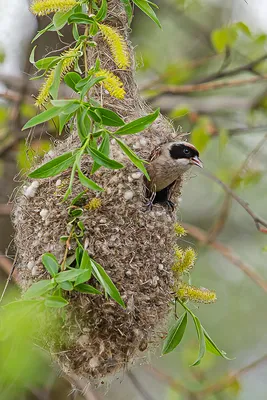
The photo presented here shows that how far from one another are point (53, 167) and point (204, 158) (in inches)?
216

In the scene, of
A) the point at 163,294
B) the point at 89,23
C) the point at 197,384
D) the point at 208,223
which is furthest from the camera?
the point at 208,223

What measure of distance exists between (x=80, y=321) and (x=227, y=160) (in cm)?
501

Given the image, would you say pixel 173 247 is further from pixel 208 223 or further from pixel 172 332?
pixel 208 223

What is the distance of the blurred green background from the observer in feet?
13.9

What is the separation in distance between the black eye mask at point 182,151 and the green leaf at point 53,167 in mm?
856

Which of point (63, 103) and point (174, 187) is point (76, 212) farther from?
point (174, 187)

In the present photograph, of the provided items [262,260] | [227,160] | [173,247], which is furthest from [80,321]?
[262,260]

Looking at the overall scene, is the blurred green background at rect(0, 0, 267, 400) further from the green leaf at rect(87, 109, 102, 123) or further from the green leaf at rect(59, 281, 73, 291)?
the green leaf at rect(87, 109, 102, 123)

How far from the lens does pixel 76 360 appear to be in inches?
98.9

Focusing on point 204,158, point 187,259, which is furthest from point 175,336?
point 204,158

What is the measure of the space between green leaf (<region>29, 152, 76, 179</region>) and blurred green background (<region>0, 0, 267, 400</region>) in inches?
16.9

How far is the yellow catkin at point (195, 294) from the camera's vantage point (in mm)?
2488

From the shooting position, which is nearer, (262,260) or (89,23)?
(89,23)

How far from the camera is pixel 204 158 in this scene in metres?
7.30
